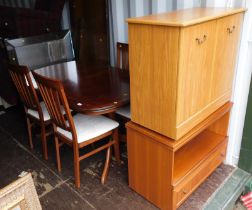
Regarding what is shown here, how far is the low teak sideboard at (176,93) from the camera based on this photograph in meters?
1.35

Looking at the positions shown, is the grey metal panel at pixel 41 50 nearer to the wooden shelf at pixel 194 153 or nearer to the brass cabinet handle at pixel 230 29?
the wooden shelf at pixel 194 153

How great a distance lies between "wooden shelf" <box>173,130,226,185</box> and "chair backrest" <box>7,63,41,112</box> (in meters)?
1.26

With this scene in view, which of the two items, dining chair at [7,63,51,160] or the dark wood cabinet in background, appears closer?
dining chair at [7,63,51,160]

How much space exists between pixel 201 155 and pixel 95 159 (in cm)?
100

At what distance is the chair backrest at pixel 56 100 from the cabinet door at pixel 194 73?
0.78 metres

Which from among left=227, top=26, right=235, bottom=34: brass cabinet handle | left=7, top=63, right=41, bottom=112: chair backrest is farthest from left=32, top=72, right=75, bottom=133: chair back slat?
left=227, top=26, right=235, bottom=34: brass cabinet handle

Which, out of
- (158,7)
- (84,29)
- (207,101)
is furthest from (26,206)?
(84,29)

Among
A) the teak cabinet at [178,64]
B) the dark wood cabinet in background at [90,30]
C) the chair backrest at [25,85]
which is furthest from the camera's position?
the dark wood cabinet in background at [90,30]

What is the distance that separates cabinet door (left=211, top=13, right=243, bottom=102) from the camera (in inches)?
62.7

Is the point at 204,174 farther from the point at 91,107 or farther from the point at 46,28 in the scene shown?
the point at 46,28

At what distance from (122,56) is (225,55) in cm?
119

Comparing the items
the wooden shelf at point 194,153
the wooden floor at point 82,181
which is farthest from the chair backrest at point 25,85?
the wooden shelf at point 194,153

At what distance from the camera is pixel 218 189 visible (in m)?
1.98

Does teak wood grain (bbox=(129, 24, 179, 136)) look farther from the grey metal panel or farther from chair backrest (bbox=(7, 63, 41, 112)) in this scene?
the grey metal panel
